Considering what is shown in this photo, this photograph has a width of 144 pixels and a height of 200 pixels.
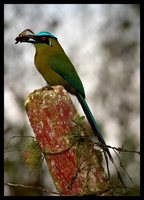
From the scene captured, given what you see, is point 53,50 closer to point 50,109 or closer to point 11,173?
point 50,109

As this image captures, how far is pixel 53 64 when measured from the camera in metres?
5.14

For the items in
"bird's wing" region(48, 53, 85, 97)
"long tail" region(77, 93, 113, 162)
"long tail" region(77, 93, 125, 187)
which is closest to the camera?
"long tail" region(77, 93, 125, 187)

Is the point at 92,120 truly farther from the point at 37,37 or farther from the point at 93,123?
the point at 37,37

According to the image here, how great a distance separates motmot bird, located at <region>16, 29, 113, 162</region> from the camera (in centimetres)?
485

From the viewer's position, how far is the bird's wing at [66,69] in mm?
4816

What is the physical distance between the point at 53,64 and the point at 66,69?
0.18 metres

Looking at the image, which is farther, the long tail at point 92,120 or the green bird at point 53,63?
the green bird at point 53,63

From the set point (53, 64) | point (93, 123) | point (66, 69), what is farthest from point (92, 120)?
point (53, 64)

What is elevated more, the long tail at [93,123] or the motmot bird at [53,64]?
the motmot bird at [53,64]

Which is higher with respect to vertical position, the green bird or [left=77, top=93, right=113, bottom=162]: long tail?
the green bird

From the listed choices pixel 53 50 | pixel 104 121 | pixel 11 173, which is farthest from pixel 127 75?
pixel 53 50

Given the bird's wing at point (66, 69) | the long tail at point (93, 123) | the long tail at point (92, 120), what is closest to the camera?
the long tail at point (93, 123)

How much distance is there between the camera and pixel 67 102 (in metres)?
3.27
